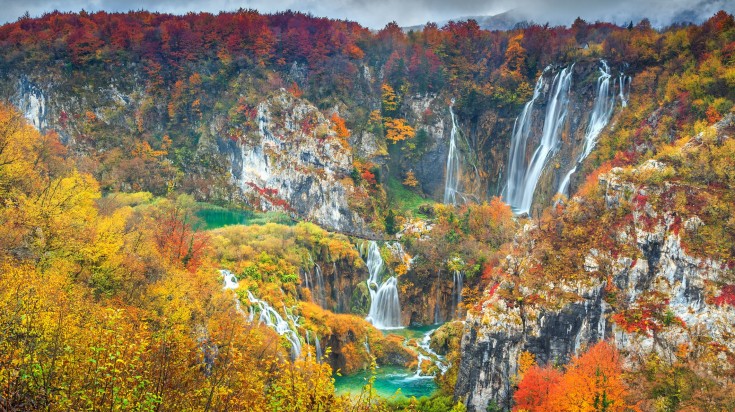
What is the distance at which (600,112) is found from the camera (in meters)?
64.1

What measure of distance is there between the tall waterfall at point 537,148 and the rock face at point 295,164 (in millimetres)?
21368

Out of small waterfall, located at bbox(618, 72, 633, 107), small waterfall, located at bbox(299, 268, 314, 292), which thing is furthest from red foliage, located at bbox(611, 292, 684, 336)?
small waterfall, located at bbox(618, 72, 633, 107)

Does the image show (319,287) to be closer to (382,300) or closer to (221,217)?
(382,300)

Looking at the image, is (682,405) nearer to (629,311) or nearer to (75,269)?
(629,311)

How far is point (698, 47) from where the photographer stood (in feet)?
192

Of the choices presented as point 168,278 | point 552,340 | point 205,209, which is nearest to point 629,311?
point 552,340

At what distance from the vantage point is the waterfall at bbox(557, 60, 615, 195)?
61.2m

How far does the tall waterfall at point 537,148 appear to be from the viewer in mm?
67250

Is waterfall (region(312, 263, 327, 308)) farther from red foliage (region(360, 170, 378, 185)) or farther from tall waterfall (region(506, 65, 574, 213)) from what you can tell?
tall waterfall (region(506, 65, 574, 213))

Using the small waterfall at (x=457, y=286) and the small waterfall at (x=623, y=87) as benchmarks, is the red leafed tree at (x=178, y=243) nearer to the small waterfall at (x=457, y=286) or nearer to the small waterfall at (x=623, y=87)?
the small waterfall at (x=457, y=286)

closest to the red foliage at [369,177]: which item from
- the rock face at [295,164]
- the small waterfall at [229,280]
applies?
the rock face at [295,164]

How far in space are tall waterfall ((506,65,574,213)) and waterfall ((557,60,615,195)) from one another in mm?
3887

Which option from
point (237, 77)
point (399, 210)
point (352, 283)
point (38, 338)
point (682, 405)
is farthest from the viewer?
point (237, 77)

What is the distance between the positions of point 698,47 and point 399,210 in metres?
39.2
